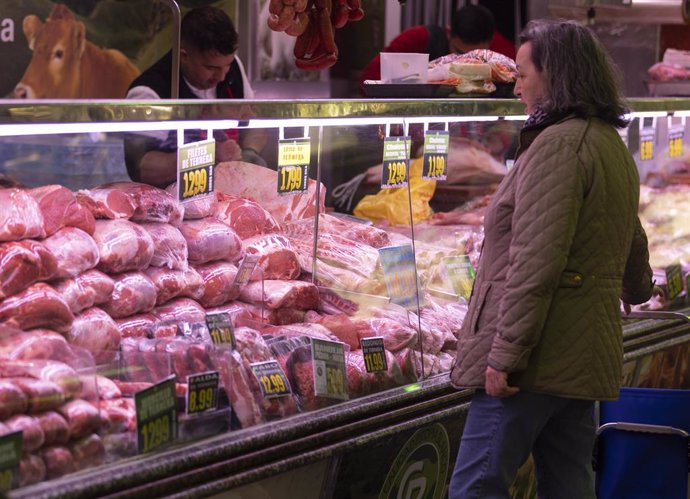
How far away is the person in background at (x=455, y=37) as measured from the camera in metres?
5.86

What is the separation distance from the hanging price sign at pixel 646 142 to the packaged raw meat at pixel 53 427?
127 inches

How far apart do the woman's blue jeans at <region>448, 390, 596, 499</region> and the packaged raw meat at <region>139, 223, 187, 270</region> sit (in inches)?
35.2

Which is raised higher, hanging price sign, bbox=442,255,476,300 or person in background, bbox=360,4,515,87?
person in background, bbox=360,4,515,87

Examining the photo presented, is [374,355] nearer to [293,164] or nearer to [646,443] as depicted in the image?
[293,164]

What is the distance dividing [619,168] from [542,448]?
31.4 inches

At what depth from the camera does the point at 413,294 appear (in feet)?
11.2

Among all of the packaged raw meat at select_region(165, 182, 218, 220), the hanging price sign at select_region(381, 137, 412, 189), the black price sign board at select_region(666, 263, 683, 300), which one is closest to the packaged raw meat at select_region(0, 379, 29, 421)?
the packaged raw meat at select_region(165, 182, 218, 220)

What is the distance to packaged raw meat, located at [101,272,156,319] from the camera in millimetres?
2657

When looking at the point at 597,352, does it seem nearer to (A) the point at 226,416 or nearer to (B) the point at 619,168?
(B) the point at 619,168

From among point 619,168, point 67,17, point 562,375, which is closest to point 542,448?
point 562,375

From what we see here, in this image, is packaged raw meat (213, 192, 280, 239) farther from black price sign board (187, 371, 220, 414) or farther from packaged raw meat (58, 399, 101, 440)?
packaged raw meat (58, 399, 101, 440)

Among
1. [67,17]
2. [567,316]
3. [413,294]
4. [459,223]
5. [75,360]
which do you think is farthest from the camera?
[67,17]

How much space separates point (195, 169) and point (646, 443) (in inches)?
72.1

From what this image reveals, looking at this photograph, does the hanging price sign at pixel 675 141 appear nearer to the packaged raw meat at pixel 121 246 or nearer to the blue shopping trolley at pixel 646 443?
the blue shopping trolley at pixel 646 443
